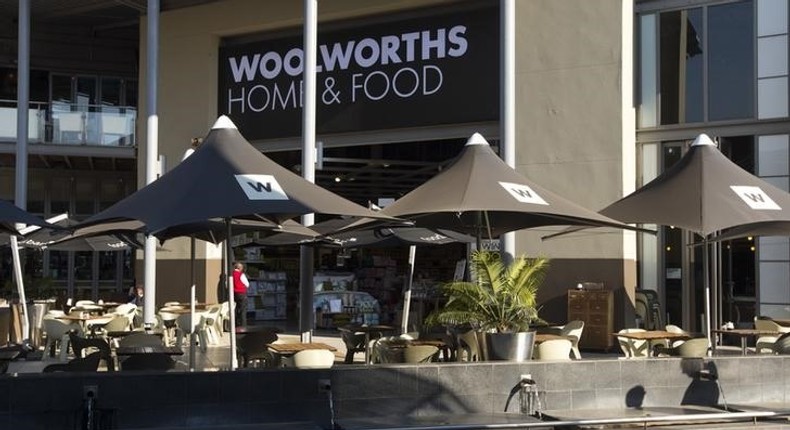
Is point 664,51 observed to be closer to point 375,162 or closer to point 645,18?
point 645,18

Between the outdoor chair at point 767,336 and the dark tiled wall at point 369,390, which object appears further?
the outdoor chair at point 767,336

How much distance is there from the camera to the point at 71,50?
2806 centimetres

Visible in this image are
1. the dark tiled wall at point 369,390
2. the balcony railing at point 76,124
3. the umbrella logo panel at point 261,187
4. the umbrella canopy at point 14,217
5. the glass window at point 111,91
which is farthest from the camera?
the glass window at point 111,91

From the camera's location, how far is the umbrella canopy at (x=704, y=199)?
9.63 meters

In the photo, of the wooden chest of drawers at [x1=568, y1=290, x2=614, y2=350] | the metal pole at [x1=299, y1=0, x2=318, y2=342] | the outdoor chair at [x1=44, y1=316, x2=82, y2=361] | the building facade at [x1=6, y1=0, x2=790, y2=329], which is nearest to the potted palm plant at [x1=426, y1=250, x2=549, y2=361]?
the metal pole at [x1=299, y1=0, x2=318, y2=342]

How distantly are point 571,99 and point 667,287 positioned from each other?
4243mm

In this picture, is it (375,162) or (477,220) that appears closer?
(477,220)

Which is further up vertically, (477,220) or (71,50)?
(71,50)

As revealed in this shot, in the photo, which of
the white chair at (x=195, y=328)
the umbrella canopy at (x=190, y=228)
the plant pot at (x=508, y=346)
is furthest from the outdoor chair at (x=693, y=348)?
the white chair at (x=195, y=328)

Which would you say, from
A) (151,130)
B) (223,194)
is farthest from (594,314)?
(223,194)

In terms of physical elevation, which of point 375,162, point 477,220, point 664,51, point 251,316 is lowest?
point 251,316

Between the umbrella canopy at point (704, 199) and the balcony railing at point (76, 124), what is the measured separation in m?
17.6

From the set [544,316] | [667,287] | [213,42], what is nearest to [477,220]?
[544,316]

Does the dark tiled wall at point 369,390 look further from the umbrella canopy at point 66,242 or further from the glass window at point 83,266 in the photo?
the glass window at point 83,266
